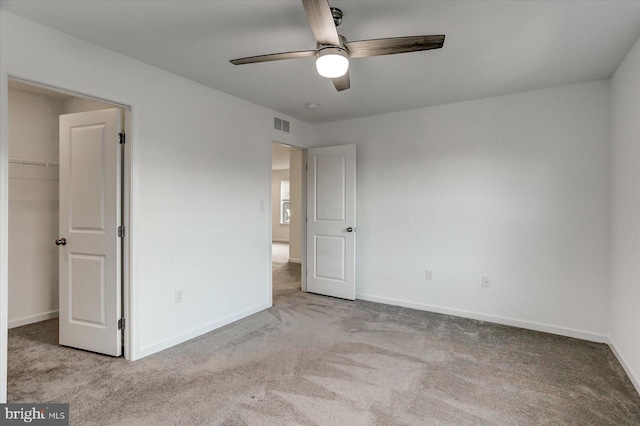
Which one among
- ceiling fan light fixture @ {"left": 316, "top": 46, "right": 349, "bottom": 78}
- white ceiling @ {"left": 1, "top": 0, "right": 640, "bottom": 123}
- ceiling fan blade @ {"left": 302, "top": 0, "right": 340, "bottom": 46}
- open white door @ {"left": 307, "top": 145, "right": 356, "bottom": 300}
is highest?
white ceiling @ {"left": 1, "top": 0, "right": 640, "bottom": 123}

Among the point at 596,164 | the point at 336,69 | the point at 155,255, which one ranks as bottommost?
the point at 155,255

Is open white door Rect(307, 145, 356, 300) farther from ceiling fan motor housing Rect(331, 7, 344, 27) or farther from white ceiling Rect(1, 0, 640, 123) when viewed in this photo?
ceiling fan motor housing Rect(331, 7, 344, 27)

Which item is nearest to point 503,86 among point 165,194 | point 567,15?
point 567,15

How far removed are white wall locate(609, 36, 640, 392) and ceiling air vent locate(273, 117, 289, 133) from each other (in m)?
3.36

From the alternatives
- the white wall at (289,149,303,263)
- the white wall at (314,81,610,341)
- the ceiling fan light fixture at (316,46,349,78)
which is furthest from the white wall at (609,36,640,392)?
the white wall at (289,149,303,263)

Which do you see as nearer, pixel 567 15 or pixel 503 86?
pixel 567 15

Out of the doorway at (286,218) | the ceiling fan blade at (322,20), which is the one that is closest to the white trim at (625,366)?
the ceiling fan blade at (322,20)

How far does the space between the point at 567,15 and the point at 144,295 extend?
3649mm

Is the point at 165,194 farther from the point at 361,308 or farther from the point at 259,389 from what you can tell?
the point at 361,308

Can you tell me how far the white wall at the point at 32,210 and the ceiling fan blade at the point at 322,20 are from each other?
3663mm

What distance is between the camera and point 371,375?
2.57 meters

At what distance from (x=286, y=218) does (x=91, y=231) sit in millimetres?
8264

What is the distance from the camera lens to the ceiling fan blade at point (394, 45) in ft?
5.98

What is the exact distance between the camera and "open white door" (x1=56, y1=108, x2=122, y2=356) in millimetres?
2846
